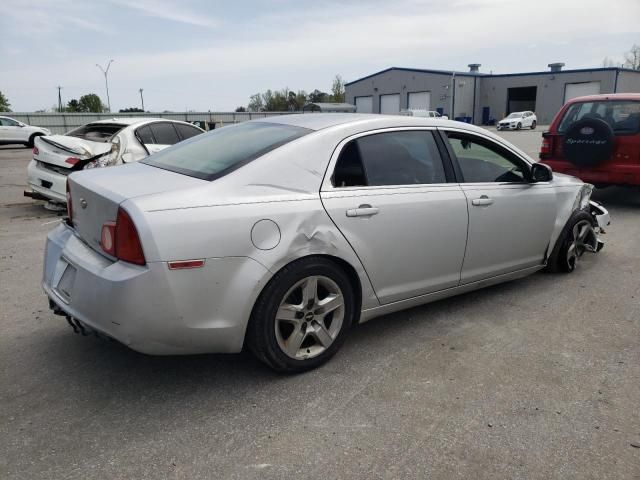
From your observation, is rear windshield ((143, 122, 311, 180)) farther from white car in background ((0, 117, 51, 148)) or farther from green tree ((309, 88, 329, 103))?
green tree ((309, 88, 329, 103))

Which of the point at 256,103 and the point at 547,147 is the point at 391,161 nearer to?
the point at 547,147

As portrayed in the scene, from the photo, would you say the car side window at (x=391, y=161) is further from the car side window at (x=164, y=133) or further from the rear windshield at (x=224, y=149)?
the car side window at (x=164, y=133)

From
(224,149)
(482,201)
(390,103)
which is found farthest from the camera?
(390,103)

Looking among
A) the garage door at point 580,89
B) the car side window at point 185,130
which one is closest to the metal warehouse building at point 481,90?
the garage door at point 580,89

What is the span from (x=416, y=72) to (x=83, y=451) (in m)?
58.6

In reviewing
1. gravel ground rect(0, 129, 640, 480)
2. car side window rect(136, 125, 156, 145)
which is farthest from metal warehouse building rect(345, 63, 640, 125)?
gravel ground rect(0, 129, 640, 480)

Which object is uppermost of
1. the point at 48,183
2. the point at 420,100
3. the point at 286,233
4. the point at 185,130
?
the point at 420,100

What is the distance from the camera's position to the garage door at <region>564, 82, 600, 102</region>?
49250 millimetres

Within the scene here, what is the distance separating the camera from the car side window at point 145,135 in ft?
26.9

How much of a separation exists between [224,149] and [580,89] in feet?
180

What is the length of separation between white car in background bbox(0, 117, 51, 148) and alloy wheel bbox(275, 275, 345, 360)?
83.0 ft

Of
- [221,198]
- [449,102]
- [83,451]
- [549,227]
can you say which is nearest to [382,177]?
[221,198]

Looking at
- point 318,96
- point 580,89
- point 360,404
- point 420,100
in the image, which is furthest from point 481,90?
point 360,404

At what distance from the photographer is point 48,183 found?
25.5 ft
